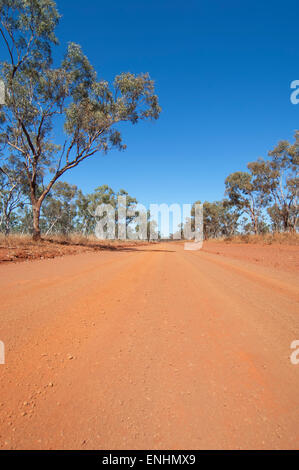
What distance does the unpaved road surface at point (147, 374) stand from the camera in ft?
3.18

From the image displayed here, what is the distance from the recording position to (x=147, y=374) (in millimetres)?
1378

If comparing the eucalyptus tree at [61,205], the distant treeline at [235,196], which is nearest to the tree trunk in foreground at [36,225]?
the distant treeline at [235,196]

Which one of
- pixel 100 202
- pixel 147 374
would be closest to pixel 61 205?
pixel 100 202

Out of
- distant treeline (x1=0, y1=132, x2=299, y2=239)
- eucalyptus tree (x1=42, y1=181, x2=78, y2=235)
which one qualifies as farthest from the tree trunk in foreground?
eucalyptus tree (x1=42, y1=181, x2=78, y2=235)

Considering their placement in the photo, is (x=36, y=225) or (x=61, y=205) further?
(x=61, y=205)

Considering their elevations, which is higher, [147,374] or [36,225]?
[36,225]

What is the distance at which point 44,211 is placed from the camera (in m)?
39.7

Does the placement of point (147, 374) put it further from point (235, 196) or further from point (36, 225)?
point (235, 196)

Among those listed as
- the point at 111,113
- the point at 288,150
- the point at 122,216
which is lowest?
the point at 122,216

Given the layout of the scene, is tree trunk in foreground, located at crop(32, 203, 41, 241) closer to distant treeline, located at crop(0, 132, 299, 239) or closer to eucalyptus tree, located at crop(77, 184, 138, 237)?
distant treeline, located at crop(0, 132, 299, 239)

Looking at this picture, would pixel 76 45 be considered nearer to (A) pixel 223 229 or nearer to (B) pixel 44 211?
(B) pixel 44 211

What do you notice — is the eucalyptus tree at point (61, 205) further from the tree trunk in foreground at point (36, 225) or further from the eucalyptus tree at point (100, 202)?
the tree trunk in foreground at point (36, 225)
